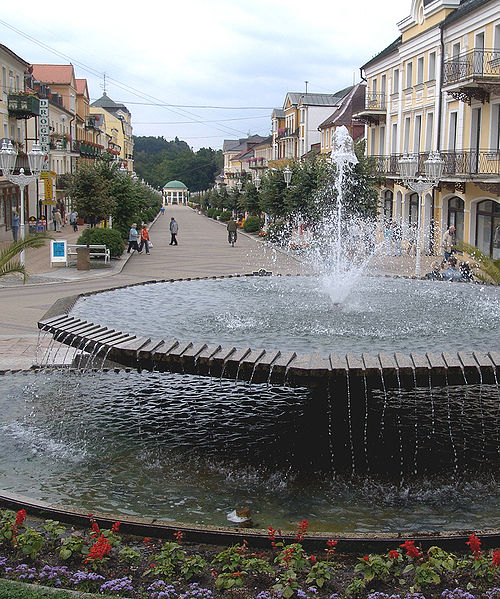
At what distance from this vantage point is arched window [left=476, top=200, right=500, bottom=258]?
28.2 metres

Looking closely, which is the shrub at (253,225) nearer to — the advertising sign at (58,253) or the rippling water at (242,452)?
the advertising sign at (58,253)

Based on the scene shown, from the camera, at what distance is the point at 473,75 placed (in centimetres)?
2603

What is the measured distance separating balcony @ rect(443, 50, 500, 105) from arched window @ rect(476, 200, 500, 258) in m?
4.08

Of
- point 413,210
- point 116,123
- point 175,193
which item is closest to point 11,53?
point 413,210

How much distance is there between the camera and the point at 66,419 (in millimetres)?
9148

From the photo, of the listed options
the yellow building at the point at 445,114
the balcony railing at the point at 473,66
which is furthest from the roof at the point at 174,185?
the balcony railing at the point at 473,66

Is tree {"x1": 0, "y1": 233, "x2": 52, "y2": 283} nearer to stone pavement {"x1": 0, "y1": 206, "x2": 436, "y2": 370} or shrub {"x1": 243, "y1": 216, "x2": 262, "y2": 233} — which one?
stone pavement {"x1": 0, "y1": 206, "x2": 436, "y2": 370}

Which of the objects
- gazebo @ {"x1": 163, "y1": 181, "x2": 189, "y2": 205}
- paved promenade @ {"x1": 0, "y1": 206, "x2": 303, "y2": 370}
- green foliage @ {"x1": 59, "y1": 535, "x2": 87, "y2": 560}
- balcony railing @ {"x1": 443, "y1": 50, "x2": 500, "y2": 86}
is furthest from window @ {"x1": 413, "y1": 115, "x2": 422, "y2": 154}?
gazebo @ {"x1": 163, "y1": 181, "x2": 189, "y2": 205}

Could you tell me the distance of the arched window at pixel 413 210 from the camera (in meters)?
37.7

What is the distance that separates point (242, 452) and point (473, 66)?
2362cm

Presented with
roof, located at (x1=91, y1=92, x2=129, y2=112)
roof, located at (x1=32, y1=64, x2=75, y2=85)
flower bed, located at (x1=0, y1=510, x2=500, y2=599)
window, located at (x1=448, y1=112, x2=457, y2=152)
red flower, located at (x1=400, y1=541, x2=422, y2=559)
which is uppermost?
roof, located at (x1=91, y1=92, x2=129, y2=112)

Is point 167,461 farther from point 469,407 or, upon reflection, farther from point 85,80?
point 85,80

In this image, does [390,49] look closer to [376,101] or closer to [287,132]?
[376,101]

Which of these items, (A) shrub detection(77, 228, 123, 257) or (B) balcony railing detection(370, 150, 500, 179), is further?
(A) shrub detection(77, 228, 123, 257)
